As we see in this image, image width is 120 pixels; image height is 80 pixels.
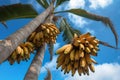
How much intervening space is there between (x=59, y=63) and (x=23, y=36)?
0.98 m

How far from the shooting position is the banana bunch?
6754mm

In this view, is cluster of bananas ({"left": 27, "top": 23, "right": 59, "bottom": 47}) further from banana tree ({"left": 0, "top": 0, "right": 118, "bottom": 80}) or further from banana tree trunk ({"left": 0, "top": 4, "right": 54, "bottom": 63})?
banana tree trunk ({"left": 0, "top": 4, "right": 54, "bottom": 63})

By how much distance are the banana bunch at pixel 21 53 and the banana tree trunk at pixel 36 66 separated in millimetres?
228

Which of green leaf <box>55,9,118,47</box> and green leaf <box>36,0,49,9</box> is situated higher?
green leaf <box>36,0,49,9</box>

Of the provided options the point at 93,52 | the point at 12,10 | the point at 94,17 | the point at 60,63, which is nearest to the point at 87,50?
the point at 93,52

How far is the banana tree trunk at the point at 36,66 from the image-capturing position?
5.80 meters

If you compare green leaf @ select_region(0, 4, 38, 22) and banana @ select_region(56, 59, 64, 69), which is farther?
green leaf @ select_region(0, 4, 38, 22)

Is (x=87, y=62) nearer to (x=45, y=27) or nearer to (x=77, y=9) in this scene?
(x=45, y=27)

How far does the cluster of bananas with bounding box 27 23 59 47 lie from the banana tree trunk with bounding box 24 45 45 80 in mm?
174

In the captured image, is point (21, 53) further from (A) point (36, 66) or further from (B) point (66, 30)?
(B) point (66, 30)

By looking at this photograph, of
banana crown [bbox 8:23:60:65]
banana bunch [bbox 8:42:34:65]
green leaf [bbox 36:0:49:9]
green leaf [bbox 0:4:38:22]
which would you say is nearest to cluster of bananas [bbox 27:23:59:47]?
banana crown [bbox 8:23:60:65]

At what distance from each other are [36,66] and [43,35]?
3.98 ft

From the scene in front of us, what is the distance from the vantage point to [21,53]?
679cm

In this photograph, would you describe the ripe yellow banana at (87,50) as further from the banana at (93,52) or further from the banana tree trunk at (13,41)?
the banana tree trunk at (13,41)
